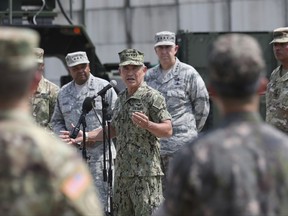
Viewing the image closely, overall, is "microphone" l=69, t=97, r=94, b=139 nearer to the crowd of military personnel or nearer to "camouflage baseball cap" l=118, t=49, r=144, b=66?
"camouflage baseball cap" l=118, t=49, r=144, b=66

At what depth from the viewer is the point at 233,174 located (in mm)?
3627

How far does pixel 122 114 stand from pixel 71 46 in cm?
382

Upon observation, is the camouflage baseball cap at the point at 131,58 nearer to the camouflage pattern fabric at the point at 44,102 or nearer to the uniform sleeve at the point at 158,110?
the uniform sleeve at the point at 158,110

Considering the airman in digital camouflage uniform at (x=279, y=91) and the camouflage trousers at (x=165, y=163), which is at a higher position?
the airman in digital camouflage uniform at (x=279, y=91)

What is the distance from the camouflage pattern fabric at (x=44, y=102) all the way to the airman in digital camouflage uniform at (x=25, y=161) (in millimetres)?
5709

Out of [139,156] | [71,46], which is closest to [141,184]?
[139,156]

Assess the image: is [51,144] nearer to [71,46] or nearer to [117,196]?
[117,196]

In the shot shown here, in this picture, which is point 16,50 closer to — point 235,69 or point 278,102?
point 235,69

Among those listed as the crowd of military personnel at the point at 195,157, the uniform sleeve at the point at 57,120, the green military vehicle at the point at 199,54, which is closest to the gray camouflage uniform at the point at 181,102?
the uniform sleeve at the point at 57,120

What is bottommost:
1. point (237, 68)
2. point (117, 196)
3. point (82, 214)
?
point (117, 196)

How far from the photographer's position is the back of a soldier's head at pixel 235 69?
3.72 meters

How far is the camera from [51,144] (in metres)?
3.51

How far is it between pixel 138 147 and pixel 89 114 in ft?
3.31

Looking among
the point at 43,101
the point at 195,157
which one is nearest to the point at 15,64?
the point at 195,157
